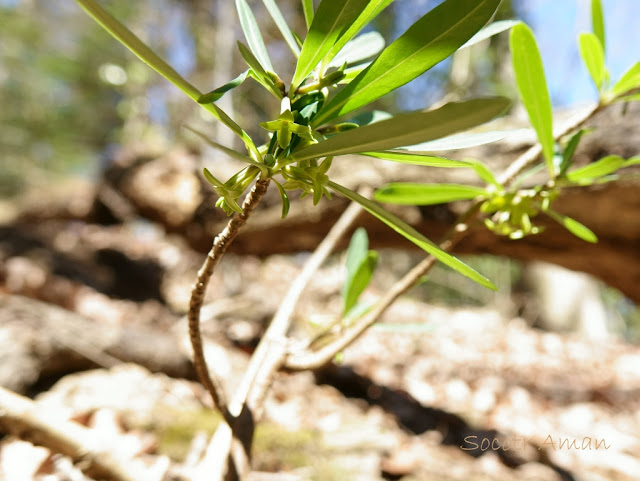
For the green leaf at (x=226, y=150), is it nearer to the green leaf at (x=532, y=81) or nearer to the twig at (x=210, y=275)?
the twig at (x=210, y=275)

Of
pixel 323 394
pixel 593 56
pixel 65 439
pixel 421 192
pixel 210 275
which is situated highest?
pixel 593 56

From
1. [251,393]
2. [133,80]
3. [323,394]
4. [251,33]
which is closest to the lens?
[251,33]

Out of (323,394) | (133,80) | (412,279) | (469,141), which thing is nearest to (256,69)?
(469,141)

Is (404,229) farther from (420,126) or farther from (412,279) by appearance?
(412,279)

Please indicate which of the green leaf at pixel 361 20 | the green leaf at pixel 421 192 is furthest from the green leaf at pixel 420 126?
the green leaf at pixel 421 192

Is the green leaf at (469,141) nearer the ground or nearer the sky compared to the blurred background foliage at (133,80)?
nearer the ground

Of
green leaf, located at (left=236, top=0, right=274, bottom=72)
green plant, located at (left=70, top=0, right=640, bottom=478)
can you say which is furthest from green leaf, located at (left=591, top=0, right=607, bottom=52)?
green leaf, located at (left=236, top=0, right=274, bottom=72)

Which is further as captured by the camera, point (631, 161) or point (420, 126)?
point (631, 161)
